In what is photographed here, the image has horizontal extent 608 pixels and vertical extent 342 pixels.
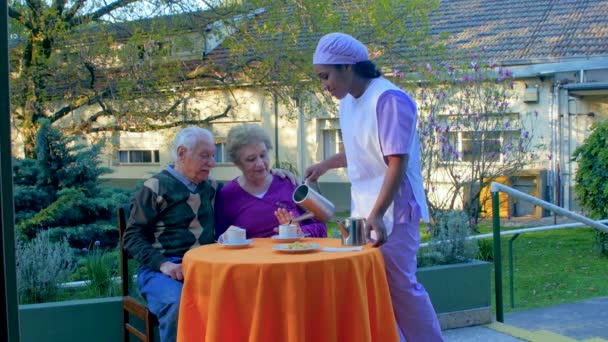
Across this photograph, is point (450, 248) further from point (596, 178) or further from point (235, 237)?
point (596, 178)

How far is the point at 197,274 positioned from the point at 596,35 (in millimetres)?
14567

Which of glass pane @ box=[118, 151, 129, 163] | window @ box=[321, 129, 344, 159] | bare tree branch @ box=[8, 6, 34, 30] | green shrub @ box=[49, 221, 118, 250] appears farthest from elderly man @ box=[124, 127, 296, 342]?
glass pane @ box=[118, 151, 129, 163]

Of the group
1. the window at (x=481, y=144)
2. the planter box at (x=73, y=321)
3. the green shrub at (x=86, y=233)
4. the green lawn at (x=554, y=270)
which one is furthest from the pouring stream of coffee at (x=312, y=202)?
the window at (x=481, y=144)

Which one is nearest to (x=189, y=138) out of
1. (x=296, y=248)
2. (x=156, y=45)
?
(x=296, y=248)

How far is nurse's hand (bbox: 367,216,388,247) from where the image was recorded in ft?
10.5

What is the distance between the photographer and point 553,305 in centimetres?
705

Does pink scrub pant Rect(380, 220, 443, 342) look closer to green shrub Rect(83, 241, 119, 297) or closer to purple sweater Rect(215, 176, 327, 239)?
purple sweater Rect(215, 176, 327, 239)

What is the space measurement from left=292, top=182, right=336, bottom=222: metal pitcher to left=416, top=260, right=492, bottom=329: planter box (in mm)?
1475

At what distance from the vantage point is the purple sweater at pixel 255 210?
4.10 metres

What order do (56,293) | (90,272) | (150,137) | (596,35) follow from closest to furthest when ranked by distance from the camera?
(56,293) < (90,272) < (596,35) < (150,137)

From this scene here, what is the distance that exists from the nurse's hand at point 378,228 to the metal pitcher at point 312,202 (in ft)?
1.45

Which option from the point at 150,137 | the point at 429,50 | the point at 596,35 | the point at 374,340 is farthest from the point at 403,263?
the point at 150,137

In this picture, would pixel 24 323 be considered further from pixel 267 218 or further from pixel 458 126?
pixel 458 126

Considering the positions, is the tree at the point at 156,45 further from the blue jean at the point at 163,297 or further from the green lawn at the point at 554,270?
the blue jean at the point at 163,297
